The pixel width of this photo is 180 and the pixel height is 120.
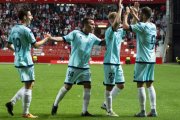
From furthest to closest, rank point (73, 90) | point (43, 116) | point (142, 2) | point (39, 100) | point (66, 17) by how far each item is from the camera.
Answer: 1. point (66, 17)
2. point (142, 2)
3. point (73, 90)
4. point (39, 100)
5. point (43, 116)

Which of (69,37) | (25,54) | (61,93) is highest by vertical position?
(69,37)

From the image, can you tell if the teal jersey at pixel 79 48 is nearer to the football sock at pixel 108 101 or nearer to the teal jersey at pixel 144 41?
the football sock at pixel 108 101

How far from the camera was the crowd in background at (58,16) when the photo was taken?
53094mm

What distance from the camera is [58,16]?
181ft

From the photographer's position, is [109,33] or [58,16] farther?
[58,16]

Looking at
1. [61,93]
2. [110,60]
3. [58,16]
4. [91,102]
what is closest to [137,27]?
[110,60]

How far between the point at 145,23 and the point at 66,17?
43.3m

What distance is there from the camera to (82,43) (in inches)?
483

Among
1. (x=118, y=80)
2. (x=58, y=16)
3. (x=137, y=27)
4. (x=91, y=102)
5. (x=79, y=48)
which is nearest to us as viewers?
(x=137, y=27)

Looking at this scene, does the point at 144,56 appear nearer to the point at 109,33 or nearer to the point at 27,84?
the point at 109,33

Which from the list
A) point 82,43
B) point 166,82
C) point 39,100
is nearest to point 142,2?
point 166,82

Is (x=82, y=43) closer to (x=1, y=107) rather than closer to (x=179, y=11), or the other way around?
(x=1, y=107)

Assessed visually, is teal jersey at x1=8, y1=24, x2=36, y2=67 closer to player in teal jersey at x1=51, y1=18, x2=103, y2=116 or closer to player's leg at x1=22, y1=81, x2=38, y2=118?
player's leg at x1=22, y1=81, x2=38, y2=118

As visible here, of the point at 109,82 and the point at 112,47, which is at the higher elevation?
the point at 112,47
